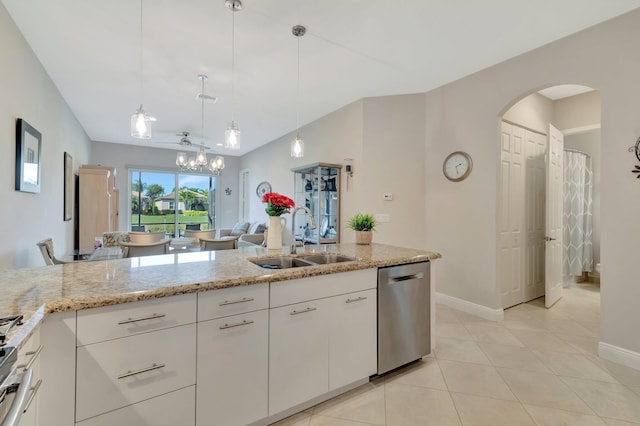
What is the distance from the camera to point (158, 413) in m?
1.34

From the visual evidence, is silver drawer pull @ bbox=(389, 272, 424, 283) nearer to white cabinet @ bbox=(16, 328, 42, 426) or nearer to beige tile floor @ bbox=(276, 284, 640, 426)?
beige tile floor @ bbox=(276, 284, 640, 426)

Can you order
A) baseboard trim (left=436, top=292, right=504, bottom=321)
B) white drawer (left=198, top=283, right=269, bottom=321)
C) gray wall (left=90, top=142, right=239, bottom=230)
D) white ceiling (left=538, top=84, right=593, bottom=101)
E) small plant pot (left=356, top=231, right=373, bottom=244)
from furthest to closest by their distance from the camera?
gray wall (left=90, top=142, right=239, bottom=230) → white ceiling (left=538, top=84, right=593, bottom=101) → baseboard trim (left=436, top=292, right=504, bottom=321) → small plant pot (left=356, top=231, right=373, bottom=244) → white drawer (left=198, top=283, right=269, bottom=321)

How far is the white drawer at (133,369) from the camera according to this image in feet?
3.92

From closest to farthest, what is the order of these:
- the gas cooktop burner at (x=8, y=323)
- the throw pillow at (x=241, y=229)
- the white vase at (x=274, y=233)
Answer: the gas cooktop burner at (x=8, y=323) → the white vase at (x=274, y=233) → the throw pillow at (x=241, y=229)

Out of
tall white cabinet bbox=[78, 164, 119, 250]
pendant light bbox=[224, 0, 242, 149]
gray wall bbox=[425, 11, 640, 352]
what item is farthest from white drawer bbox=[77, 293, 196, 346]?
tall white cabinet bbox=[78, 164, 119, 250]

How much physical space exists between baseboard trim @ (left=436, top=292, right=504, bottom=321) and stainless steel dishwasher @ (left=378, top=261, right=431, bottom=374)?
138cm

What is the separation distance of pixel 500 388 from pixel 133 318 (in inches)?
94.1

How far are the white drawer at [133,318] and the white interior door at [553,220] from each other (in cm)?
405

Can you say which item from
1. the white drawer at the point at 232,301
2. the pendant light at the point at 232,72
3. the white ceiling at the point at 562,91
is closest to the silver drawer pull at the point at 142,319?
the white drawer at the point at 232,301

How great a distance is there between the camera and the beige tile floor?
1771 mm

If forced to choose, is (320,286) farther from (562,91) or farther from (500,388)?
(562,91)

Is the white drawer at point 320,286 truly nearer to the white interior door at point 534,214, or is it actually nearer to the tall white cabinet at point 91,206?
the white interior door at point 534,214

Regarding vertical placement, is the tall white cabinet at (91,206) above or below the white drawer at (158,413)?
above

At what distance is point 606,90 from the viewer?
246 cm
